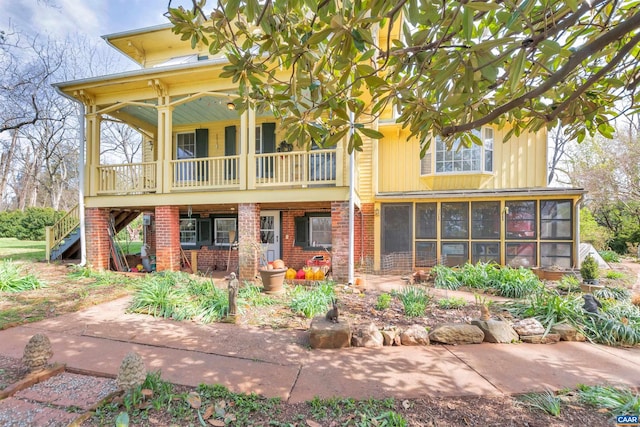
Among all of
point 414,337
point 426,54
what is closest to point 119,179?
point 414,337

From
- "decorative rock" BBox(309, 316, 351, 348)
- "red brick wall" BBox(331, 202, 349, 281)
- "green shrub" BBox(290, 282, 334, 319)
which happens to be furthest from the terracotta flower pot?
"decorative rock" BBox(309, 316, 351, 348)

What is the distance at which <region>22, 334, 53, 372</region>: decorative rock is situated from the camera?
2676 mm

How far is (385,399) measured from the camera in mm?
2420

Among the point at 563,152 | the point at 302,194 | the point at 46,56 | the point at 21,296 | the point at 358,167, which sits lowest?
the point at 21,296

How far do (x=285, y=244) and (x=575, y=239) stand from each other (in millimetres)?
8193

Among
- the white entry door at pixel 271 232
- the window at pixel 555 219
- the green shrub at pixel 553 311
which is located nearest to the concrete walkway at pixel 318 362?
the green shrub at pixel 553 311

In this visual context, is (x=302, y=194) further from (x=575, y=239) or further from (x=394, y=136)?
(x=575, y=239)

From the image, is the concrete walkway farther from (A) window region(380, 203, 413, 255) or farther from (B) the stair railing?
(B) the stair railing

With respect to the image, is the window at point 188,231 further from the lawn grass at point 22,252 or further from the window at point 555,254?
the window at point 555,254

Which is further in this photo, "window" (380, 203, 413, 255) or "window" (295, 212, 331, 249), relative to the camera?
"window" (295, 212, 331, 249)

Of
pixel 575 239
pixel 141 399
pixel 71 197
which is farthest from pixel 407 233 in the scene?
pixel 71 197

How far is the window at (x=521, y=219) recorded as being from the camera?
8039 mm

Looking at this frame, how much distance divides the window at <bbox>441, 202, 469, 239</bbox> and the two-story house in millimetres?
29

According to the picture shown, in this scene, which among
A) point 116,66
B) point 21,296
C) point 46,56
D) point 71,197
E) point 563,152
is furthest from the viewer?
point 71,197
